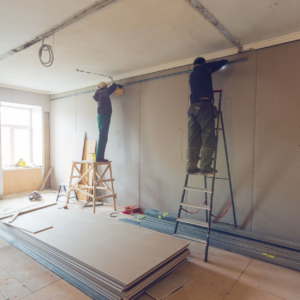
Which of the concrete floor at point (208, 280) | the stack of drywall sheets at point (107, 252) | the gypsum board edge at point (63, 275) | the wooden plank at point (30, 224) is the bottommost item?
the concrete floor at point (208, 280)

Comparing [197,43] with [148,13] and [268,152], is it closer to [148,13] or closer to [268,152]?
[148,13]

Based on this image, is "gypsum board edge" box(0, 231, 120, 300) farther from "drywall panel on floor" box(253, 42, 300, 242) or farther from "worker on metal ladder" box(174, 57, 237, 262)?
"drywall panel on floor" box(253, 42, 300, 242)

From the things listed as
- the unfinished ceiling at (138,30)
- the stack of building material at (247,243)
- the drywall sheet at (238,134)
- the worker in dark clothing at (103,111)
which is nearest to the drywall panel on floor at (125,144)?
the worker in dark clothing at (103,111)

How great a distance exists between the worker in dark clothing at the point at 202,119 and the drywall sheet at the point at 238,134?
13.0 inches

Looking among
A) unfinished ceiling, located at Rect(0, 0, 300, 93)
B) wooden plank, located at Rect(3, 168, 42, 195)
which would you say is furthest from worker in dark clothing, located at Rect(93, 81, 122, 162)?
wooden plank, located at Rect(3, 168, 42, 195)

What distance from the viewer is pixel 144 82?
4.32 m

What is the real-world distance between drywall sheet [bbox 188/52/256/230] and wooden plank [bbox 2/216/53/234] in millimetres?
2496

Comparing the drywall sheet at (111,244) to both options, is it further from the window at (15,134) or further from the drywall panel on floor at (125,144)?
the window at (15,134)

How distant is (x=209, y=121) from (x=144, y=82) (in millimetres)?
1879

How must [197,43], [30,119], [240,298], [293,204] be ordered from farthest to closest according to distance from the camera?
1. [30,119]
2. [197,43]
3. [293,204]
4. [240,298]

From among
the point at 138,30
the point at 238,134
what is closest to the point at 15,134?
the point at 138,30

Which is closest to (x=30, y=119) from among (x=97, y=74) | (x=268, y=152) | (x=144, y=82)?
(x=97, y=74)

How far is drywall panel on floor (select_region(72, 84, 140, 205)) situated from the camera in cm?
450

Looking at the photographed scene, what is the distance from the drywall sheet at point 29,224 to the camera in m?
2.79
